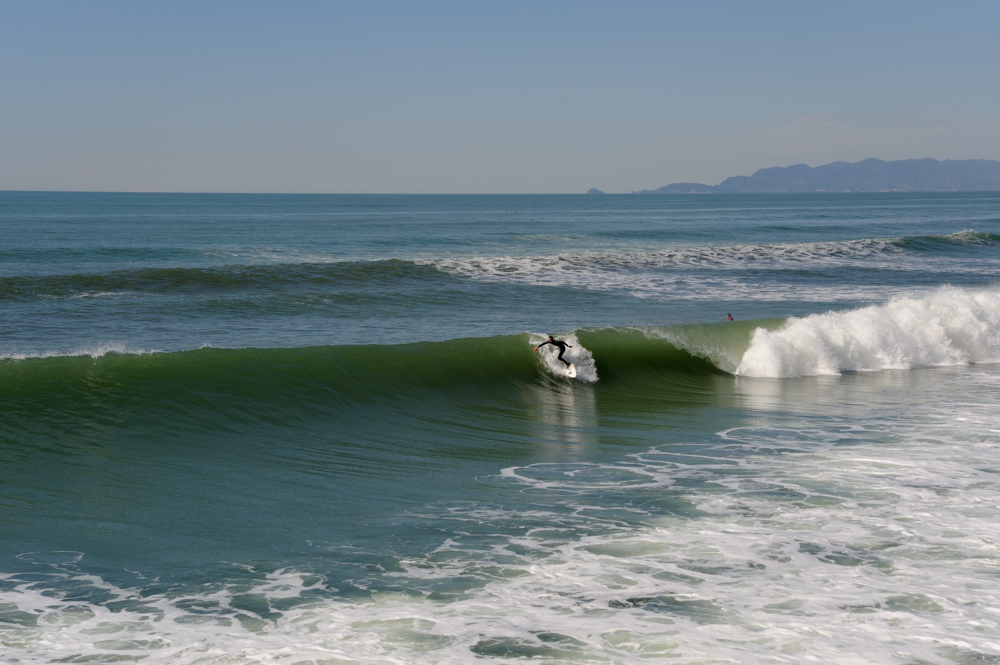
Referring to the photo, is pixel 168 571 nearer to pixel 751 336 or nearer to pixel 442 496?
pixel 442 496

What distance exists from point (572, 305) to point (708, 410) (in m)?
11.5

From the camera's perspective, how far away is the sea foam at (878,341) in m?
17.1

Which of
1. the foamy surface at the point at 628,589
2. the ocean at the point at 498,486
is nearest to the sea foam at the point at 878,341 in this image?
the ocean at the point at 498,486

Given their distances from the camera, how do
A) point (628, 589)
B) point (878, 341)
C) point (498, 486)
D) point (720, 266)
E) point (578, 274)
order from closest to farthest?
1. point (628, 589)
2. point (498, 486)
3. point (878, 341)
4. point (578, 274)
5. point (720, 266)

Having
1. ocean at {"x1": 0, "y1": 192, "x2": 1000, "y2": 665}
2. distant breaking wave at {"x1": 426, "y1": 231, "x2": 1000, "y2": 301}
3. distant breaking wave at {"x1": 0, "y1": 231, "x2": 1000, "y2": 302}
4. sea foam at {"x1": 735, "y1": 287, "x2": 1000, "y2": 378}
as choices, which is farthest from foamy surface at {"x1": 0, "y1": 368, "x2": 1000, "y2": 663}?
distant breaking wave at {"x1": 426, "y1": 231, "x2": 1000, "y2": 301}

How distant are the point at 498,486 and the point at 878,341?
12.2 metres

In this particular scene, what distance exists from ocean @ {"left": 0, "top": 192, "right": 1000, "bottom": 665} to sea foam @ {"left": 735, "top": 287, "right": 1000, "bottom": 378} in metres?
0.07

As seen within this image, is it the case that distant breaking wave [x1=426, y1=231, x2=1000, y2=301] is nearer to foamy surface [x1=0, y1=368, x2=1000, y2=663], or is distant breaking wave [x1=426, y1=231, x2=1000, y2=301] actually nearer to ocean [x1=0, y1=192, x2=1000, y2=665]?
ocean [x1=0, y1=192, x2=1000, y2=665]

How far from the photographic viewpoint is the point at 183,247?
135 feet

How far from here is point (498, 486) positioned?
8836 millimetres

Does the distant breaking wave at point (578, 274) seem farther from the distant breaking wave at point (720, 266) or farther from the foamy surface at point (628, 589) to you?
the foamy surface at point (628, 589)

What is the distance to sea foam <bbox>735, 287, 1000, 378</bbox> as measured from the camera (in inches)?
673

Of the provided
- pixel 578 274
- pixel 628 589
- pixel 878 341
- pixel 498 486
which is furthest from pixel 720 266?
pixel 628 589

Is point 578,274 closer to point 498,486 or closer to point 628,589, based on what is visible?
point 498,486
